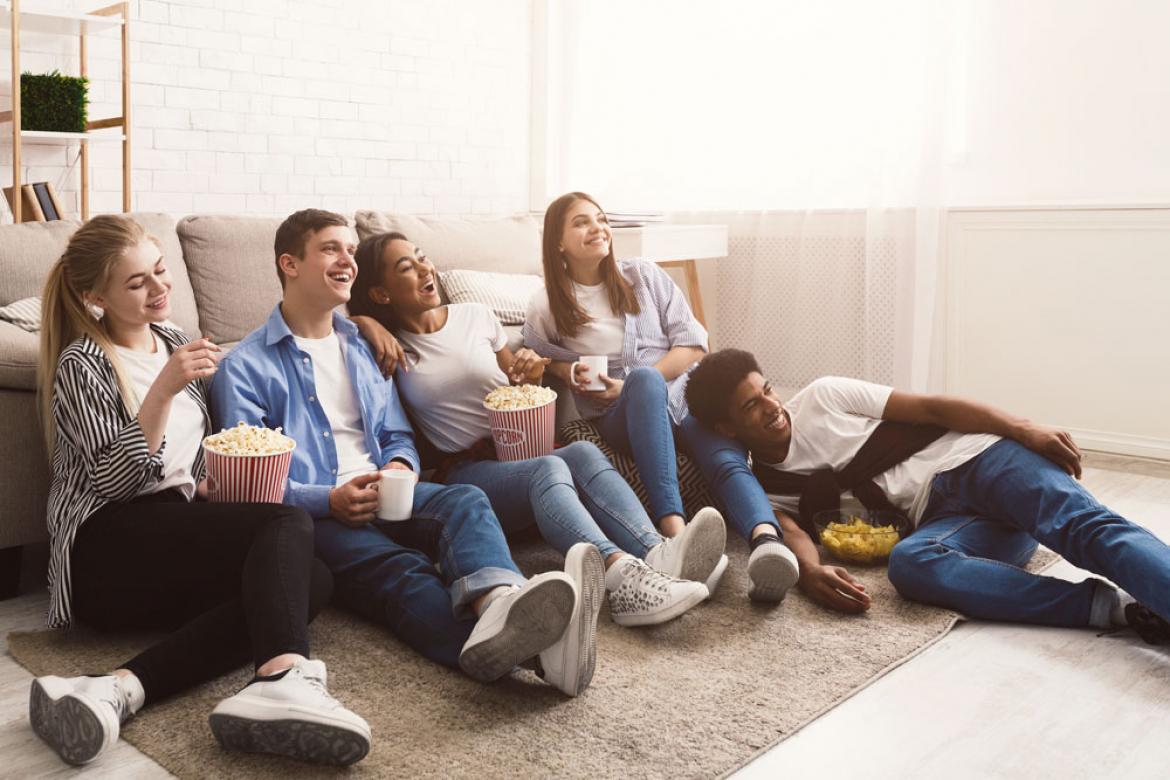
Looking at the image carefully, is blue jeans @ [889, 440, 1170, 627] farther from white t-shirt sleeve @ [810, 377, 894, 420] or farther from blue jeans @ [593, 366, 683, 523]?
blue jeans @ [593, 366, 683, 523]

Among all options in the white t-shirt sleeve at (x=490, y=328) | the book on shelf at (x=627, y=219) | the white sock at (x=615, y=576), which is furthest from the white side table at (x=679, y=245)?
the white sock at (x=615, y=576)

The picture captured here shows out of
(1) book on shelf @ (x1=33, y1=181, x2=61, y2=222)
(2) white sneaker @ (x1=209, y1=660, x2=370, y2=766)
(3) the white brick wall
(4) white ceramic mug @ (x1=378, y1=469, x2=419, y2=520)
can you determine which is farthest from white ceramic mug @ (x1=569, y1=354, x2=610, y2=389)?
(3) the white brick wall

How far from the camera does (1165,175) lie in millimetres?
3613

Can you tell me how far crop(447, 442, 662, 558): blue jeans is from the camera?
2146mm

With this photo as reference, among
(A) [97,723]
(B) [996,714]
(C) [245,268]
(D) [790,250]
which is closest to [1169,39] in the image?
(D) [790,250]

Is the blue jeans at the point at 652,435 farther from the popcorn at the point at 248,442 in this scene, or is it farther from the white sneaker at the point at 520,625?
the popcorn at the point at 248,442

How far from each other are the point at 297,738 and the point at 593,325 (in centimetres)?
164

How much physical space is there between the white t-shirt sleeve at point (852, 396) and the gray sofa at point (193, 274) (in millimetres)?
1087

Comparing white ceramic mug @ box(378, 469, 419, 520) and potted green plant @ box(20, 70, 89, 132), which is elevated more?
potted green plant @ box(20, 70, 89, 132)

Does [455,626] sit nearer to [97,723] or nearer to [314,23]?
[97,723]

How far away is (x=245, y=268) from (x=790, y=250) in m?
2.38

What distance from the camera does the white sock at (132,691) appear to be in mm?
1663

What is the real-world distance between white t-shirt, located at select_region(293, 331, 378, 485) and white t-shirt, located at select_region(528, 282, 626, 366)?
766 millimetres

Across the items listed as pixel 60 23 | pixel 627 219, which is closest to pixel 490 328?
pixel 627 219
